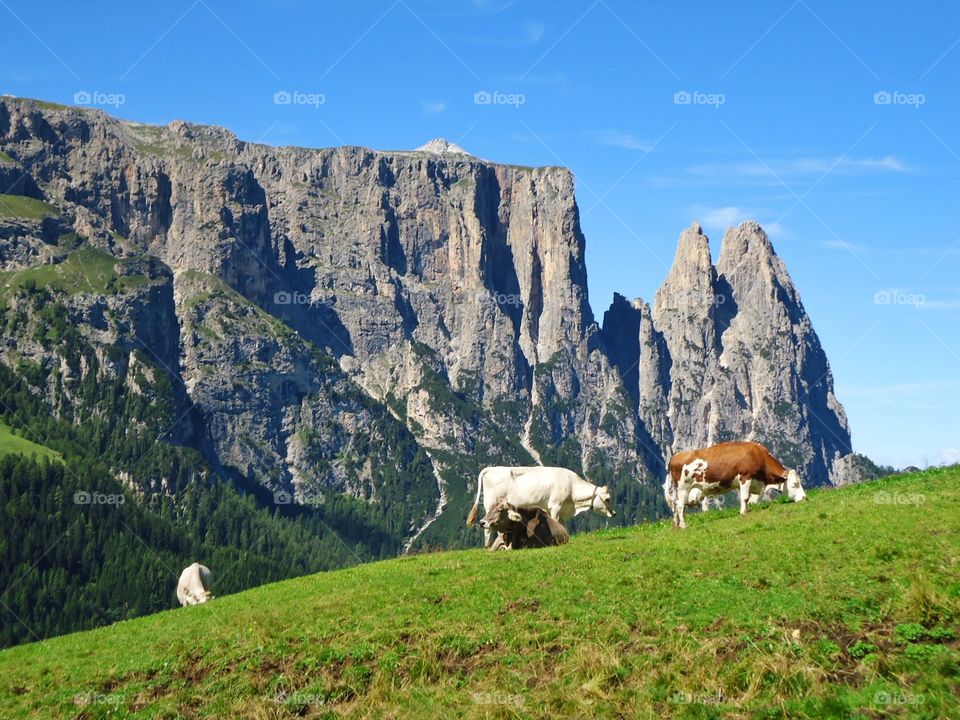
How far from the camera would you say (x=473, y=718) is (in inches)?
789

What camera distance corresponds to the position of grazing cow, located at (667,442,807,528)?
36406 mm

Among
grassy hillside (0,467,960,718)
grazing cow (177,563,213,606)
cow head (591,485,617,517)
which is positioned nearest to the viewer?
grassy hillside (0,467,960,718)

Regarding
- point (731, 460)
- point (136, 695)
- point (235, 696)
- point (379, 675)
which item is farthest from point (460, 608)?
point (731, 460)

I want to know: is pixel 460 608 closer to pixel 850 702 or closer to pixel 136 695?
pixel 136 695

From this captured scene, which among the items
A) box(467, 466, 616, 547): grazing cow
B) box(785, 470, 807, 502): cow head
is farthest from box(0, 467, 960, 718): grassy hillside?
box(467, 466, 616, 547): grazing cow

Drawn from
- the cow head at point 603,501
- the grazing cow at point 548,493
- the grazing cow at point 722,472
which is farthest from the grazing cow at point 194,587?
the grazing cow at point 722,472

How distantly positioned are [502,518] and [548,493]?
3.96 metres

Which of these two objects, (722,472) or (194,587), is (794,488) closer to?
(722,472)

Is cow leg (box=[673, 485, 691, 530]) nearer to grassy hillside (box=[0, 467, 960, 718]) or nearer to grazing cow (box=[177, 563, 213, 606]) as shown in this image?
grassy hillside (box=[0, 467, 960, 718])

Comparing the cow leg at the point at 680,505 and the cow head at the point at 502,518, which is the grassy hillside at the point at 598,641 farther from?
the cow head at the point at 502,518

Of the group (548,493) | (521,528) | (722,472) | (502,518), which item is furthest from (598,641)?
(548,493)

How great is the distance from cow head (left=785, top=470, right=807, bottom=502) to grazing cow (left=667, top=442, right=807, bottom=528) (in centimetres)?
139

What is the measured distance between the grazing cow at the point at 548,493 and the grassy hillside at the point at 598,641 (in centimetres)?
729

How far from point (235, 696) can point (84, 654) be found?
961 cm
